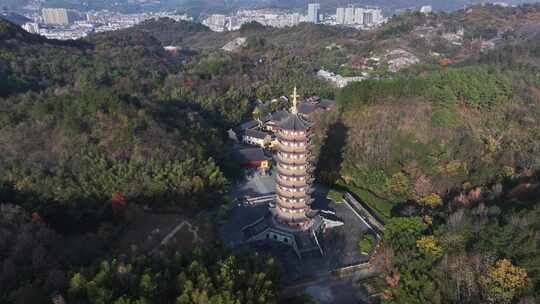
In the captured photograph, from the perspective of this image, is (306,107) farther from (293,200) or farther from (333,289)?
(333,289)

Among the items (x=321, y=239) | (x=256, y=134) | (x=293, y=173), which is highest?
(x=293, y=173)

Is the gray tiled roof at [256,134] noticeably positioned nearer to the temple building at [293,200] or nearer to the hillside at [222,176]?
the hillside at [222,176]

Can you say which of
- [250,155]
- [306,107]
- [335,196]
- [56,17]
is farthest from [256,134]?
[56,17]

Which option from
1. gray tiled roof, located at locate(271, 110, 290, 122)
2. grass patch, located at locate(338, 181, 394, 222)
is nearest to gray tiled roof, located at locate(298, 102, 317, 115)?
gray tiled roof, located at locate(271, 110, 290, 122)

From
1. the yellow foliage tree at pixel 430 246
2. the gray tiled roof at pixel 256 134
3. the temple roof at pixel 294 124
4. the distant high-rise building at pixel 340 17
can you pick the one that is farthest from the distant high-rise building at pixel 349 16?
the yellow foliage tree at pixel 430 246

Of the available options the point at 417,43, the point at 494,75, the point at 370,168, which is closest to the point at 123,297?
the point at 370,168

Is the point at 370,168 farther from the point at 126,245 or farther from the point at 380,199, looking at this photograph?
the point at 126,245
